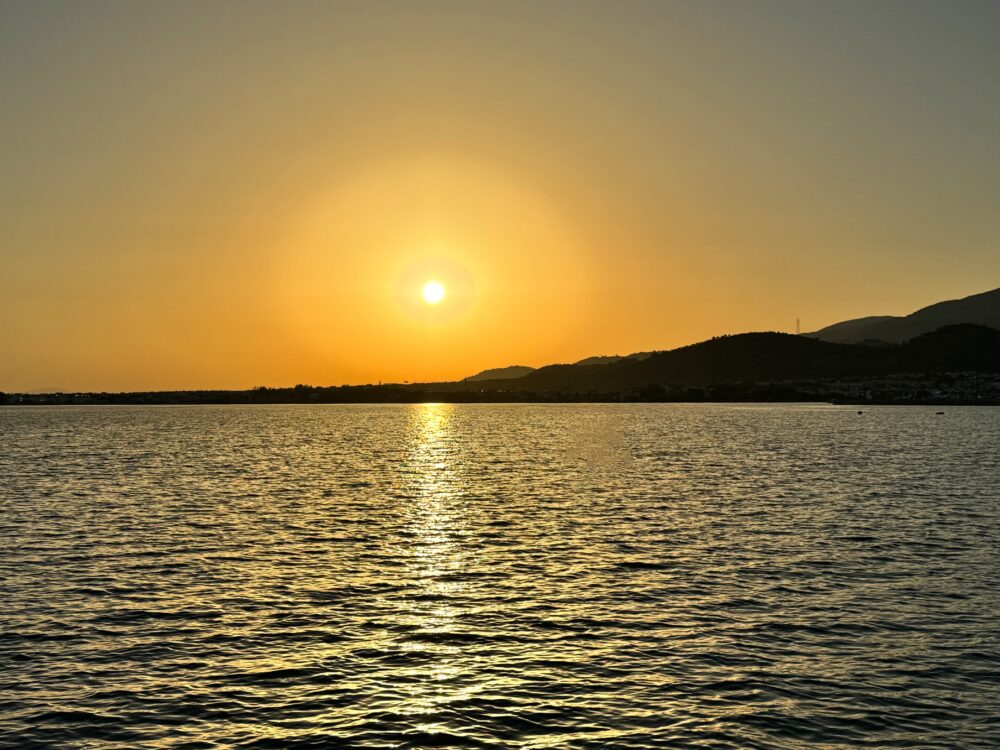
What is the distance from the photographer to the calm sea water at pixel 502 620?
21359 millimetres

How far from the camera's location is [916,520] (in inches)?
2172

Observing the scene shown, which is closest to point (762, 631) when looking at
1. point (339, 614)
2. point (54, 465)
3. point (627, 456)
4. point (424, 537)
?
point (339, 614)

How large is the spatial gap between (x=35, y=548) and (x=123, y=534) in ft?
18.5

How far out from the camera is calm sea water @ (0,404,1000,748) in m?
21.4

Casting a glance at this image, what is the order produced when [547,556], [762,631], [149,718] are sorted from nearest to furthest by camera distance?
1. [149,718]
2. [762,631]
3. [547,556]

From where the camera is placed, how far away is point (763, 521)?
5503 cm

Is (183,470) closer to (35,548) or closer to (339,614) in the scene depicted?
(35,548)

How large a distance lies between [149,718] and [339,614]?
1056 cm

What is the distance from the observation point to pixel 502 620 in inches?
1213

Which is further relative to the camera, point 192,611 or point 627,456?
point 627,456

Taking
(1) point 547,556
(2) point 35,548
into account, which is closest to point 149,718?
(1) point 547,556

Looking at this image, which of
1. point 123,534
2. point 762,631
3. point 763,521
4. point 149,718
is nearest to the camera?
point 149,718

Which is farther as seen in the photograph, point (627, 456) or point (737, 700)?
point (627, 456)

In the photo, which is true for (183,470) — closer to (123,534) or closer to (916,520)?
(123,534)
